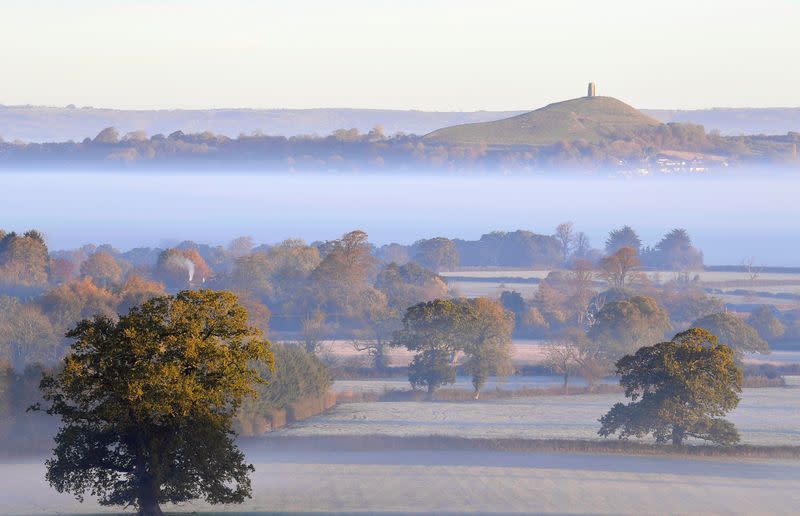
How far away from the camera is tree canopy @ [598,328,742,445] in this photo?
48688 millimetres

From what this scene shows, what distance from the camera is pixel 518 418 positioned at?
59.4 meters

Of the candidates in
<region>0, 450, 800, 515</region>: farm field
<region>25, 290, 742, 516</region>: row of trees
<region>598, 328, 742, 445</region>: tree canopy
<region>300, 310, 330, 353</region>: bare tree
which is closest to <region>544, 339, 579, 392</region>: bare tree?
<region>300, 310, 330, 353</region>: bare tree

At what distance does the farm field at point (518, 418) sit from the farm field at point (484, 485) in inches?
190

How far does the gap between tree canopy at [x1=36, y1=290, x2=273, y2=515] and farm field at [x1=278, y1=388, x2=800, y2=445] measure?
842 inches

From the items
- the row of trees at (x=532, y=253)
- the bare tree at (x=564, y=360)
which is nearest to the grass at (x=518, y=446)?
the bare tree at (x=564, y=360)

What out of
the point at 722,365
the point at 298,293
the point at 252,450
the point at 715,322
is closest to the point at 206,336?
the point at 252,450

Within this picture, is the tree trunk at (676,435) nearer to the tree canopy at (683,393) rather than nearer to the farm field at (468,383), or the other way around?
the tree canopy at (683,393)

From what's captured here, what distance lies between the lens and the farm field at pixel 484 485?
39719mm

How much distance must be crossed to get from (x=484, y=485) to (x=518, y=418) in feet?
52.3

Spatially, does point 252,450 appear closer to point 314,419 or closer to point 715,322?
point 314,419

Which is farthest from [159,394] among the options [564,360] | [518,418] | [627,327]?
[627,327]

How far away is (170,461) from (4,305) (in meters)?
61.3

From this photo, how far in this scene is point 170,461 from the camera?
32.7m

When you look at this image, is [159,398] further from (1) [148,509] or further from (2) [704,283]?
(2) [704,283]
